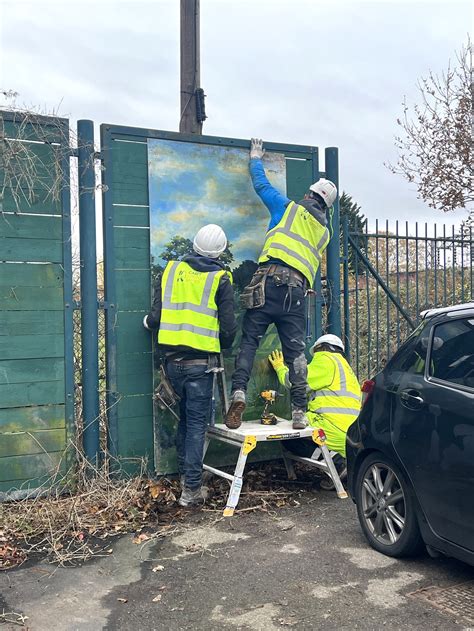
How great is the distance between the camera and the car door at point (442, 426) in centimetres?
357

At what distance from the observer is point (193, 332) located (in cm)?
541

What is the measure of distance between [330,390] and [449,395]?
2.17m

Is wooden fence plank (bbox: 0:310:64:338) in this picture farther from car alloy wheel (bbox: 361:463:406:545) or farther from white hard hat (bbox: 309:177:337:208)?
car alloy wheel (bbox: 361:463:406:545)

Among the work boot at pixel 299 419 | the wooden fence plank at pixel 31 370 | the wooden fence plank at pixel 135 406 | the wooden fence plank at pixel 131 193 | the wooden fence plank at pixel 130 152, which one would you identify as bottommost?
the work boot at pixel 299 419

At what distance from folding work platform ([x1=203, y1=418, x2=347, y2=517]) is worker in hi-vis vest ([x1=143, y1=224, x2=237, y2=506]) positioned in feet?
0.78

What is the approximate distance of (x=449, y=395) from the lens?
3.75 meters

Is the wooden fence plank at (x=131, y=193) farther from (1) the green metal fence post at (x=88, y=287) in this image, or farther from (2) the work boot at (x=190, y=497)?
(2) the work boot at (x=190, y=497)

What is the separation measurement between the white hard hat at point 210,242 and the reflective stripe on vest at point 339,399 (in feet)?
4.61

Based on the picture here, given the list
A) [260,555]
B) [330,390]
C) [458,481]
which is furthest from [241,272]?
[458,481]

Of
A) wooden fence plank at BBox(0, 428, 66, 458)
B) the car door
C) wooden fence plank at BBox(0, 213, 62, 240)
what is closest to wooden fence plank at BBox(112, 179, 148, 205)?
wooden fence plank at BBox(0, 213, 62, 240)

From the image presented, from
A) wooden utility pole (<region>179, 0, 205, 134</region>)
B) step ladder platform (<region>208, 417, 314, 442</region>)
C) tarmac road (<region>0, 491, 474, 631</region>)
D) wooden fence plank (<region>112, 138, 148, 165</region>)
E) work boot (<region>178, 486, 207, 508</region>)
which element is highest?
wooden utility pole (<region>179, 0, 205, 134</region>)

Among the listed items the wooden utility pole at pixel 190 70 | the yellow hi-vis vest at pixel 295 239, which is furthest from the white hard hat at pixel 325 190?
the wooden utility pole at pixel 190 70

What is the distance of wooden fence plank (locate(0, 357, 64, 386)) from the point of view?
17.5 ft

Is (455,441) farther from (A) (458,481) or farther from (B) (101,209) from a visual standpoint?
(B) (101,209)
